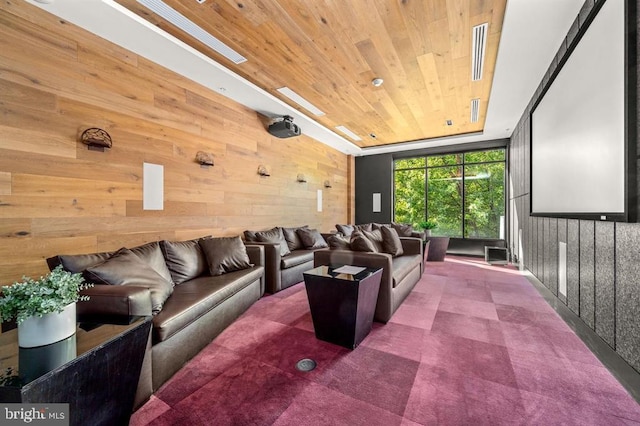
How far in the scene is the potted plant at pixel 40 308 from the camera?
1.12 meters

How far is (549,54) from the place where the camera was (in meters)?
3.05

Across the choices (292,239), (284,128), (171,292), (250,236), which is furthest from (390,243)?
(171,292)

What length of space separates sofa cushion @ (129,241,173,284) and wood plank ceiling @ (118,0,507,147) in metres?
2.25

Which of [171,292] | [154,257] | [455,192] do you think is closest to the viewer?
[171,292]

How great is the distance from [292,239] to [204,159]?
7.02ft

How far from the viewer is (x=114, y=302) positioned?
1.64 m

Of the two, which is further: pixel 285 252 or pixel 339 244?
pixel 285 252

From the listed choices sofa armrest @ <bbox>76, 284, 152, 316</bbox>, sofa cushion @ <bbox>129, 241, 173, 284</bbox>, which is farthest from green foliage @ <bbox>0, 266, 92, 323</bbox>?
sofa cushion @ <bbox>129, 241, 173, 284</bbox>

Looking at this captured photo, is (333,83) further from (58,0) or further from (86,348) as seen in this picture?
(86,348)

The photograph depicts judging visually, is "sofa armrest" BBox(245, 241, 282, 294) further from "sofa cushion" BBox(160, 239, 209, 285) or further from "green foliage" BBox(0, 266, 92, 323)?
"green foliage" BBox(0, 266, 92, 323)

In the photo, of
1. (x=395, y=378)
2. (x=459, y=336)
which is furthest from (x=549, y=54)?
(x=395, y=378)

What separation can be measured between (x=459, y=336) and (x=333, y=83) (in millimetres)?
3578

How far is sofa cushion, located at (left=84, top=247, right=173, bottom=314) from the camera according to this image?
1898 millimetres

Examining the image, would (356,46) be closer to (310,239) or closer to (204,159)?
(204,159)
